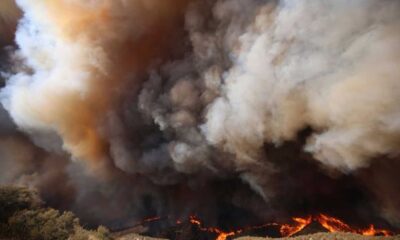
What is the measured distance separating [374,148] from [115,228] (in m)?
23.6

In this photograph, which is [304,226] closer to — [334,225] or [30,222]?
[334,225]

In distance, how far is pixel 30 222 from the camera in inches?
707

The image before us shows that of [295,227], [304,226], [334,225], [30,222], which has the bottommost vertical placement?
[30,222]

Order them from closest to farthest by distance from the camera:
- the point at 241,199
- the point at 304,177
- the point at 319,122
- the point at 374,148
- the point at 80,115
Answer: the point at 374,148
the point at 319,122
the point at 304,177
the point at 241,199
the point at 80,115

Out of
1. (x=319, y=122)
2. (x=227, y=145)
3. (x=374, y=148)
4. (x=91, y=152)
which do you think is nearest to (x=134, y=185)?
(x=91, y=152)

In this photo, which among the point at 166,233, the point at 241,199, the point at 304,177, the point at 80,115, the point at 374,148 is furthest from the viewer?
the point at 166,233

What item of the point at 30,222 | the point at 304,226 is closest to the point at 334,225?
the point at 304,226

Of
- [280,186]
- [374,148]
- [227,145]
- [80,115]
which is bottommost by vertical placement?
[374,148]

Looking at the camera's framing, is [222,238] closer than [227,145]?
No

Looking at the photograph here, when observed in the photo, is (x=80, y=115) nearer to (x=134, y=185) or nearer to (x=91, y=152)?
(x=91, y=152)

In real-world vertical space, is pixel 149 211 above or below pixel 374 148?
above

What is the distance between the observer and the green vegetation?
56.9 ft

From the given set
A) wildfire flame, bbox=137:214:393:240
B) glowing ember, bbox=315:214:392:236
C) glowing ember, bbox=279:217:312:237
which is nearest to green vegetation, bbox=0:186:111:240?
wildfire flame, bbox=137:214:393:240

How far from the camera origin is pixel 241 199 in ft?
84.9
